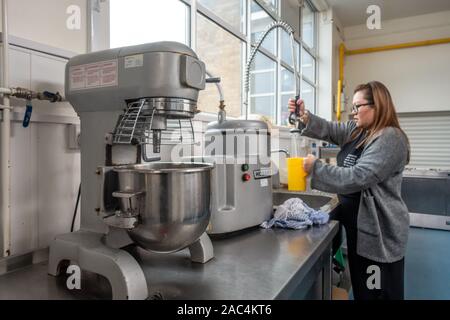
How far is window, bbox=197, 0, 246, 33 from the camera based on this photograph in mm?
2302

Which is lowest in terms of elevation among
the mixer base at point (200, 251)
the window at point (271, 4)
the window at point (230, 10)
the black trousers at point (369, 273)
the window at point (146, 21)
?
the black trousers at point (369, 273)

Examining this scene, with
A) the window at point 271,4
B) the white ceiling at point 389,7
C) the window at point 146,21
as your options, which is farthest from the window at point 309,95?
the window at point 146,21

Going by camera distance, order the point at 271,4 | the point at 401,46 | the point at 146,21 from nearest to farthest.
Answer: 1. the point at 146,21
2. the point at 271,4
3. the point at 401,46

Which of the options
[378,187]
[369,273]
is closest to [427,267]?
[369,273]

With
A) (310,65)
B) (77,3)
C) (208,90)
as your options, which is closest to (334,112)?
(310,65)

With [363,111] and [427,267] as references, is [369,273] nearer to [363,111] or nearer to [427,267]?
[363,111]

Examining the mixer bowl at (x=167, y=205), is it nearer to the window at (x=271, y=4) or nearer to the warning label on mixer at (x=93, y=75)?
the warning label on mixer at (x=93, y=75)

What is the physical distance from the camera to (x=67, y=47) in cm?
100

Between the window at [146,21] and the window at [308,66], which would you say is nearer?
the window at [146,21]

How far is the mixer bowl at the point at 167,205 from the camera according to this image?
626 mm

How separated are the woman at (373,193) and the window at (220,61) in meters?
0.95

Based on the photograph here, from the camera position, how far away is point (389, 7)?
4.76 meters

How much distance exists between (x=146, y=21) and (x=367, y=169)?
133 cm

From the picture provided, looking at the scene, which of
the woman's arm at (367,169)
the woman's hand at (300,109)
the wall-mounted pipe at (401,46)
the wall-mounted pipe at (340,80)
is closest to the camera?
the woman's arm at (367,169)
